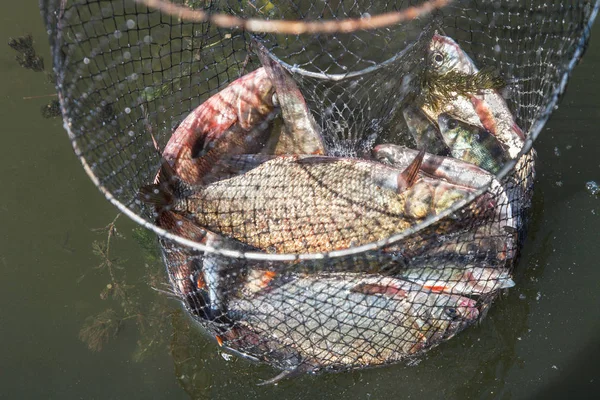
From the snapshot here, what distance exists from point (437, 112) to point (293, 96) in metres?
1.04

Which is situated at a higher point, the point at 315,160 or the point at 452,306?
the point at 315,160

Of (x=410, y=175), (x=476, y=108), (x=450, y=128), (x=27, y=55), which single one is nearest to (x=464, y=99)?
(x=476, y=108)

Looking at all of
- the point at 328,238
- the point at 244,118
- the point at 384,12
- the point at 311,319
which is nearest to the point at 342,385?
the point at 311,319

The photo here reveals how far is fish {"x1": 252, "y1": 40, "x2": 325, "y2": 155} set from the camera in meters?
3.34

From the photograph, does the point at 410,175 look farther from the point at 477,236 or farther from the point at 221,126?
the point at 221,126

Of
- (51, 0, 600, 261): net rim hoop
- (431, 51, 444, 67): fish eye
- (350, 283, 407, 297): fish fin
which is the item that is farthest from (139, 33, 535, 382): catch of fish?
(51, 0, 600, 261): net rim hoop

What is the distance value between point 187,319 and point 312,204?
4.16 ft

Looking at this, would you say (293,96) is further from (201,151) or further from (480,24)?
(480,24)

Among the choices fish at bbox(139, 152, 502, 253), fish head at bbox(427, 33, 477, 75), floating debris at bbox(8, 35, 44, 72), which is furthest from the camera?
floating debris at bbox(8, 35, 44, 72)

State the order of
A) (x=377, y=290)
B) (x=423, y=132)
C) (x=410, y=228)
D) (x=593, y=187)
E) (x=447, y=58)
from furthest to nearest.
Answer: (x=593, y=187) < (x=423, y=132) < (x=447, y=58) < (x=377, y=290) < (x=410, y=228)

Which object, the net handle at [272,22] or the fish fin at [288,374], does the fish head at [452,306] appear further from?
the net handle at [272,22]

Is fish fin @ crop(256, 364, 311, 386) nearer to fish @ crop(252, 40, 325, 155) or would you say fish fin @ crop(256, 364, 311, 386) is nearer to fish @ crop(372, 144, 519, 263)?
fish @ crop(372, 144, 519, 263)

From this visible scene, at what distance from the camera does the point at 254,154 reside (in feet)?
12.1

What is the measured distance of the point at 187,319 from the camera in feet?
12.4
